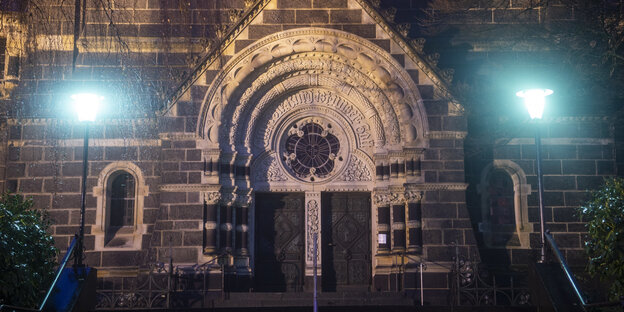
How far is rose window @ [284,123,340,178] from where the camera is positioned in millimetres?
20500

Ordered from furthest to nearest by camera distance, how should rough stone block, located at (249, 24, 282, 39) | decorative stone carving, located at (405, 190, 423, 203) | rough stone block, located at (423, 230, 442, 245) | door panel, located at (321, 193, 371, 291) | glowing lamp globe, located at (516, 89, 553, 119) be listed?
door panel, located at (321, 193, 371, 291) < rough stone block, located at (249, 24, 282, 39) < decorative stone carving, located at (405, 190, 423, 203) < rough stone block, located at (423, 230, 442, 245) < glowing lamp globe, located at (516, 89, 553, 119)

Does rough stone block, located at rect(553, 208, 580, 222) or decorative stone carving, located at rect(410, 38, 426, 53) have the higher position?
decorative stone carving, located at rect(410, 38, 426, 53)

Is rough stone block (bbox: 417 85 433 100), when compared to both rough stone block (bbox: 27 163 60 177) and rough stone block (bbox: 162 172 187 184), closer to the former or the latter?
rough stone block (bbox: 162 172 187 184)

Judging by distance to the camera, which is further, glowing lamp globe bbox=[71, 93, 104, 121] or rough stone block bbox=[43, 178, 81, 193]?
rough stone block bbox=[43, 178, 81, 193]

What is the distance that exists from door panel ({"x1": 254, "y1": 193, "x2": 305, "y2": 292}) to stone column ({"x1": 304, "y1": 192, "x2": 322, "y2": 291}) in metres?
0.22

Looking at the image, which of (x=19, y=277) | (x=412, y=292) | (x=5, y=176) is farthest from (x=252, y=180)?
(x=19, y=277)

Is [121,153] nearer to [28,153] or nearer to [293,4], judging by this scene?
[28,153]

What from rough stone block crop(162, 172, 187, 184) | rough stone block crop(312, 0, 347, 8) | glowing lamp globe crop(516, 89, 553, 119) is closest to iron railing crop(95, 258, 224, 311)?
rough stone block crop(162, 172, 187, 184)

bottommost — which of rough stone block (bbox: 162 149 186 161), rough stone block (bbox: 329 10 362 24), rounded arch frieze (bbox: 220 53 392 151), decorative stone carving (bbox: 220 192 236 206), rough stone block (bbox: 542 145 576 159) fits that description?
decorative stone carving (bbox: 220 192 236 206)

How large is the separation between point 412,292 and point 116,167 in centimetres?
895

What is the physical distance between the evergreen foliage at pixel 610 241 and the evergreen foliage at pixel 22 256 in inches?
408

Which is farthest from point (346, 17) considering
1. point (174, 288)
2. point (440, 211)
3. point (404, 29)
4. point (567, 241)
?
point (567, 241)

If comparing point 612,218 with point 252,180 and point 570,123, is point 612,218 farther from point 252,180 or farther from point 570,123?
point 252,180

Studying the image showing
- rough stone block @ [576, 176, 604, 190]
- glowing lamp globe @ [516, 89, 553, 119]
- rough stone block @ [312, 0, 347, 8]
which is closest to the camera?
glowing lamp globe @ [516, 89, 553, 119]
